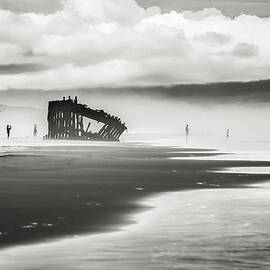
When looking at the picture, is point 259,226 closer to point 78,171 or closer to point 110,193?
point 110,193

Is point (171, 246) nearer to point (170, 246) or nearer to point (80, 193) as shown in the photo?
point (170, 246)

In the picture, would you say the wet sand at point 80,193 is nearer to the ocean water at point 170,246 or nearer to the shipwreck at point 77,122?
the ocean water at point 170,246

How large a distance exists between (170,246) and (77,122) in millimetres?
67121

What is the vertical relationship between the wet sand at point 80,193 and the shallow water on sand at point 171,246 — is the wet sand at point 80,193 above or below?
above

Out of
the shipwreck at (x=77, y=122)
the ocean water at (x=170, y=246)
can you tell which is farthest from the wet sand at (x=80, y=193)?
the shipwreck at (x=77, y=122)

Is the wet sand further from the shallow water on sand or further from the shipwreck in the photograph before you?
the shipwreck

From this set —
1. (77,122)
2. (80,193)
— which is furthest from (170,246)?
(77,122)

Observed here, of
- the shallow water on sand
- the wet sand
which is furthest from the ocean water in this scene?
the wet sand

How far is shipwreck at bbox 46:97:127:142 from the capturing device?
73.8m

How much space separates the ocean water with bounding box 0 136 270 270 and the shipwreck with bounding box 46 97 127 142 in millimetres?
59515

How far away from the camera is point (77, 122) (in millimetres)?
75312

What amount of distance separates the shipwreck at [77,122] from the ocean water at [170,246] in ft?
195

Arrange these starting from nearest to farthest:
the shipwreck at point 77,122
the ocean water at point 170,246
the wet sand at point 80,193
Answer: the ocean water at point 170,246
the wet sand at point 80,193
the shipwreck at point 77,122

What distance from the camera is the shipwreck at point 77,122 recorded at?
242 feet
